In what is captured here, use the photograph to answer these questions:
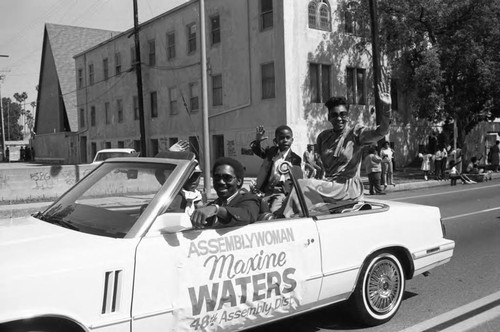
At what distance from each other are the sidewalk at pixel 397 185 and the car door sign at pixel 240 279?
34.8 ft

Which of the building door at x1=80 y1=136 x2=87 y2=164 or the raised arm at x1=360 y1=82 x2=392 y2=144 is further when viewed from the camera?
the building door at x1=80 y1=136 x2=87 y2=164

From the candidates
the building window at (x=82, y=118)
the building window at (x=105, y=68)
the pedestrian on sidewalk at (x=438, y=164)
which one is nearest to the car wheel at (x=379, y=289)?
the pedestrian on sidewalk at (x=438, y=164)

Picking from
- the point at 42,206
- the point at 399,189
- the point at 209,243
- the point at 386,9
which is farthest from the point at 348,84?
the point at 209,243

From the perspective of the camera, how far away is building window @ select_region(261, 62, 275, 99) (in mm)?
22023

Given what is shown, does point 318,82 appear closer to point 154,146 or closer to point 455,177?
point 455,177

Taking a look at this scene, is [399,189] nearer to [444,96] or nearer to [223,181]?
[444,96]

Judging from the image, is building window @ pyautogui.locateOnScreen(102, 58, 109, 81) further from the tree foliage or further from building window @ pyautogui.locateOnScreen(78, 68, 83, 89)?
the tree foliage

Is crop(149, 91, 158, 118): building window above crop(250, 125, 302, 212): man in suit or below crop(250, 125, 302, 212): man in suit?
above

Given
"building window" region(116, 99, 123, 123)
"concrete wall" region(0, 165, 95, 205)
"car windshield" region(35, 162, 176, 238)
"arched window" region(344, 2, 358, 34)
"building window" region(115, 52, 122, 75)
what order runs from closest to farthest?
"car windshield" region(35, 162, 176, 238), "concrete wall" region(0, 165, 95, 205), "arched window" region(344, 2, 358, 34), "building window" region(115, 52, 122, 75), "building window" region(116, 99, 123, 123)

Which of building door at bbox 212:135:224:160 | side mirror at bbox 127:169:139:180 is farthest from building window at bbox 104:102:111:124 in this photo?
side mirror at bbox 127:169:139:180

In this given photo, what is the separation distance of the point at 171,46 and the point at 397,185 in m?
16.8

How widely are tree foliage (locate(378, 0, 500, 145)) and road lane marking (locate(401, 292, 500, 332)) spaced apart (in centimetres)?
1668

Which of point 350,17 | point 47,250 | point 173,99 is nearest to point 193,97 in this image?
point 173,99

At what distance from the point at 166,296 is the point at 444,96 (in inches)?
818
